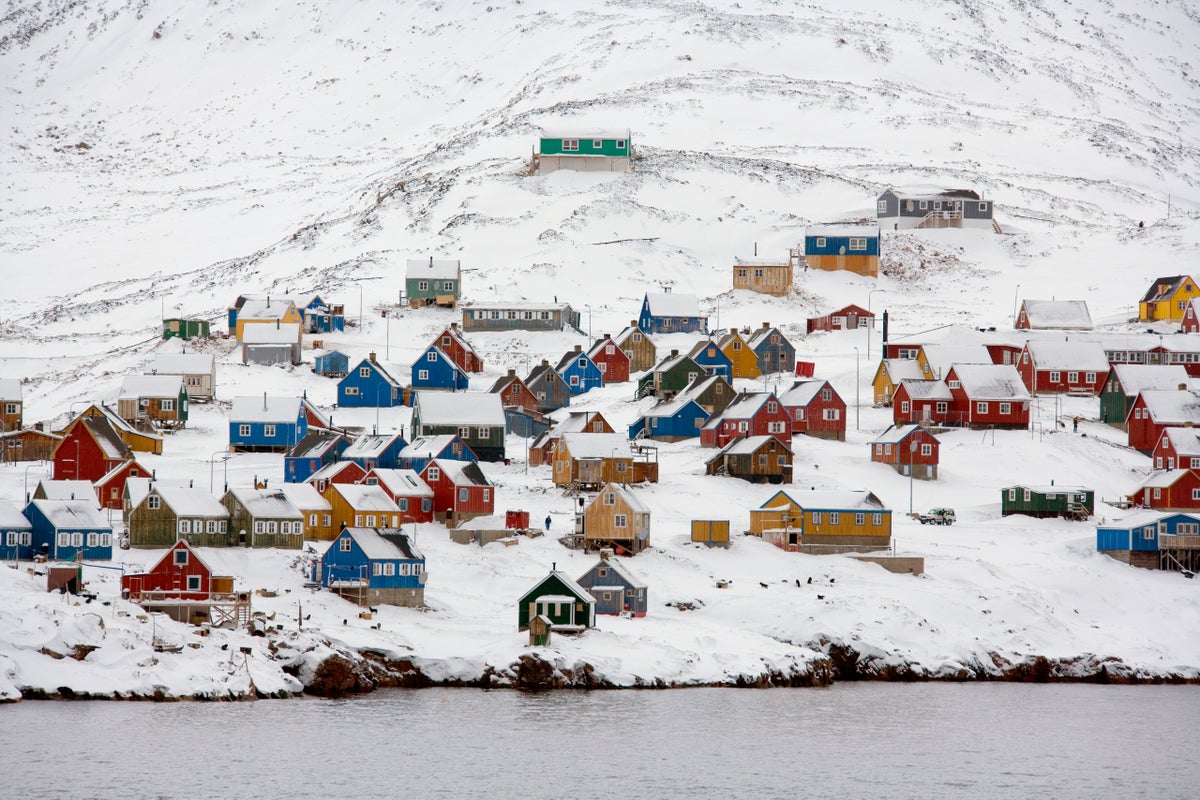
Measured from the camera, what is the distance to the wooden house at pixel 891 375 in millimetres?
101312

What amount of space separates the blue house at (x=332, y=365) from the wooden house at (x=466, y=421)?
14.3 metres

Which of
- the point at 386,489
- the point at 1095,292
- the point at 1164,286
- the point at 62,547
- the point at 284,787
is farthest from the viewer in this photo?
the point at 1095,292

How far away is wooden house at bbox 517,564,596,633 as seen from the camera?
212ft

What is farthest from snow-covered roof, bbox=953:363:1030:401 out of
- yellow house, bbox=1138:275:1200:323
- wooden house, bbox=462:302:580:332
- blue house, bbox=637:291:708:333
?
wooden house, bbox=462:302:580:332

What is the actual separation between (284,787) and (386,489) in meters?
26.2

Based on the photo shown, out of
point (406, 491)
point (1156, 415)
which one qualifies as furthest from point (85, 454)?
point (1156, 415)

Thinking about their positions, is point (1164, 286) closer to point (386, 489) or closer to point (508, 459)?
point (508, 459)

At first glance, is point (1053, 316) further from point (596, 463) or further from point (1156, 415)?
point (596, 463)

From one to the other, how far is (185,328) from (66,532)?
1988 inches

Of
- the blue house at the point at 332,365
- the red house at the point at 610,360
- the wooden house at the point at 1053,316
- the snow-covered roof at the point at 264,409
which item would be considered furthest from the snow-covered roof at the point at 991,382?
the blue house at the point at 332,365

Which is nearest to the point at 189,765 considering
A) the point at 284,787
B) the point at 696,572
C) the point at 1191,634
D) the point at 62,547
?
the point at 284,787

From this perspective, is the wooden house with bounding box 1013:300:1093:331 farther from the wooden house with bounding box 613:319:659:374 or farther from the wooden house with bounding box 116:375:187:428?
the wooden house with bounding box 116:375:187:428

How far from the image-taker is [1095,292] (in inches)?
5153

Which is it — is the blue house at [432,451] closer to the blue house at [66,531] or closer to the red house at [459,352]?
the blue house at [66,531]
